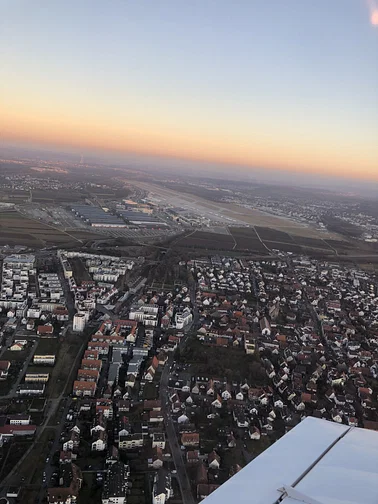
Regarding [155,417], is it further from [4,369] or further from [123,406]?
[4,369]

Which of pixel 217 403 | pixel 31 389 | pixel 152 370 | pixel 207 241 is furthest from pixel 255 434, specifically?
pixel 207 241

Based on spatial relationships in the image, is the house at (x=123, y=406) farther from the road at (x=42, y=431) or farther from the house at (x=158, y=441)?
the road at (x=42, y=431)

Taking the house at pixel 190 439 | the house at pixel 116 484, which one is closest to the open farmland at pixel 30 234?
the house at pixel 190 439

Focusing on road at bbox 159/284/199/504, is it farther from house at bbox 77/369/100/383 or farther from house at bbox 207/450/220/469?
house at bbox 77/369/100/383

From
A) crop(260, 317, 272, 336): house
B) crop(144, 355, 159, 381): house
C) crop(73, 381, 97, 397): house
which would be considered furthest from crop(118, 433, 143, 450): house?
crop(260, 317, 272, 336): house

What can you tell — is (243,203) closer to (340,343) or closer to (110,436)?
(340,343)
